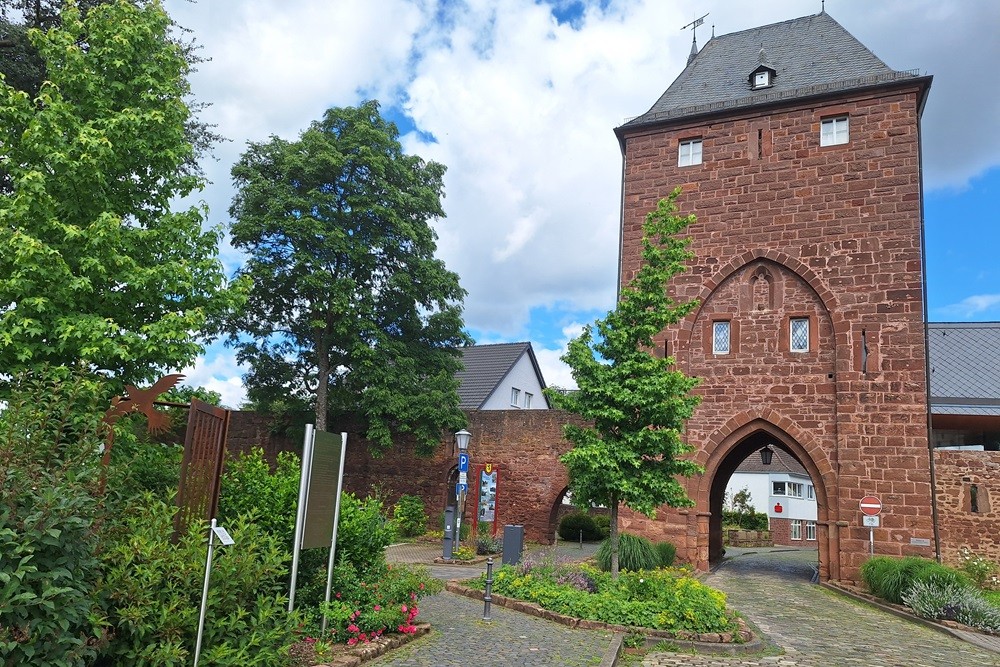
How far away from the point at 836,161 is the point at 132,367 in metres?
16.5

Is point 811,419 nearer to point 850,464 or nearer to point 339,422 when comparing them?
point 850,464

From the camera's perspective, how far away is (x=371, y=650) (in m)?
7.09

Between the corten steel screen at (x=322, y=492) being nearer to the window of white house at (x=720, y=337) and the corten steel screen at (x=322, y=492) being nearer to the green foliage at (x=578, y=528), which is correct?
the window of white house at (x=720, y=337)

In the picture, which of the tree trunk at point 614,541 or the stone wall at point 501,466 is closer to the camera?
the tree trunk at point 614,541

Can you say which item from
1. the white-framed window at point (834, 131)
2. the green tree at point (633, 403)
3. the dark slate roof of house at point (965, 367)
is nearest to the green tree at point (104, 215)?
the green tree at point (633, 403)

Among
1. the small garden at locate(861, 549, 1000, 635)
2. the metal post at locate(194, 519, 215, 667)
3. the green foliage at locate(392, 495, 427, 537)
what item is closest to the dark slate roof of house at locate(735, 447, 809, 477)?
the green foliage at locate(392, 495, 427, 537)

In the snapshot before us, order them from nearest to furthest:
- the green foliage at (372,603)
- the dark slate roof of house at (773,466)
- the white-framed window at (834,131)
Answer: the green foliage at (372,603) < the white-framed window at (834,131) < the dark slate roof of house at (773,466)

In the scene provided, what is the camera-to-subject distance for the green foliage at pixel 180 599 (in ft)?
17.1

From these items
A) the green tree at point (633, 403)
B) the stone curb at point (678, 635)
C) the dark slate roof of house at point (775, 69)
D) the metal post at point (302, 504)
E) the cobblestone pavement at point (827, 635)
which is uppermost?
the dark slate roof of house at point (775, 69)

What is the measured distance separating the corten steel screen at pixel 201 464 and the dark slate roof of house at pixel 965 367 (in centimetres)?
1940

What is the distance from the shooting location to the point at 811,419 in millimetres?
18031

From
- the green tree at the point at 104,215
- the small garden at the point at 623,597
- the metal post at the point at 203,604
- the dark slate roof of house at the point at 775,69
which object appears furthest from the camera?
the dark slate roof of house at the point at 775,69

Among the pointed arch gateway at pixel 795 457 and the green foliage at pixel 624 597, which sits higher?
the pointed arch gateway at pixel 795 457

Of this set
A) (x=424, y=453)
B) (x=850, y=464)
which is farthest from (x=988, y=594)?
(x=424, y=453)
